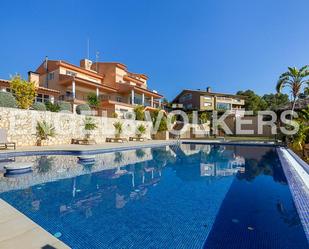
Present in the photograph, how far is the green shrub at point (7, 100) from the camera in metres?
14.4

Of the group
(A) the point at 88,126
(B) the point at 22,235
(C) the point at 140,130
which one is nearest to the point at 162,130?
(C) the point at 140,130

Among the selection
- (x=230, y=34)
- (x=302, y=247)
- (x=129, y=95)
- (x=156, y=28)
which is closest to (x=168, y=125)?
(x=129, y=95)

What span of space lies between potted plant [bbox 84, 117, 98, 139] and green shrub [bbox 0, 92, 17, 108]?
592 cm

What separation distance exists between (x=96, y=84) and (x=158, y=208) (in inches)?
979

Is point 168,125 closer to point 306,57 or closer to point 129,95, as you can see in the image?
point 129,95

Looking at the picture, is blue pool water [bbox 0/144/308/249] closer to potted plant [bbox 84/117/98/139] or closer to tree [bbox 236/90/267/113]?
potted plant [bbox 84/117/98/139]

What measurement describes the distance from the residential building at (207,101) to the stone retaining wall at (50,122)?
25.3 meters

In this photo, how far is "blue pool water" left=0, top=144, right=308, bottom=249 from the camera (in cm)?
392

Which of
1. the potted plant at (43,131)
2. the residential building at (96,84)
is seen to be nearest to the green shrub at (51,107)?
the potted plant at (43,131)

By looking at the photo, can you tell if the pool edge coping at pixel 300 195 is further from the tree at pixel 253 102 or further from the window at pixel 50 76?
the tree at pixel 253 102

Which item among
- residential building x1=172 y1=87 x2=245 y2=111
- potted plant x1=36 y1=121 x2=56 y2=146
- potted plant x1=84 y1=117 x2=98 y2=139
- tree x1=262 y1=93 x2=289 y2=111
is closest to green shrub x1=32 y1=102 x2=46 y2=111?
potted plant x1=36 y1=121 x2=56 y2=146

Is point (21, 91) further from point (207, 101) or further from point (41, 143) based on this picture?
point (207, 101)

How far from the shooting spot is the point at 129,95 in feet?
109

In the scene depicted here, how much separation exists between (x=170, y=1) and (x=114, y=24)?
7.62m
